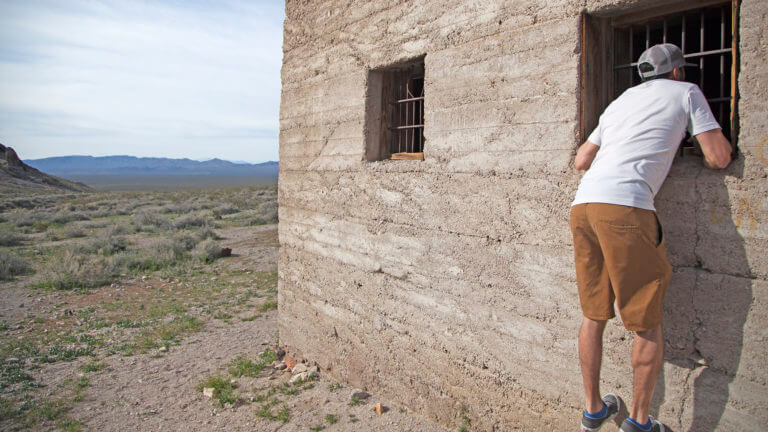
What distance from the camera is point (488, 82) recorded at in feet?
10.9

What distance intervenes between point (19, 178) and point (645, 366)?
171 feet

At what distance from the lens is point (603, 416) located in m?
2.65

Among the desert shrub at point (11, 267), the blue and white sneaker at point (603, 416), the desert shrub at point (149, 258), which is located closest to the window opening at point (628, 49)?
the blue and white sneaker at point (603, 416)

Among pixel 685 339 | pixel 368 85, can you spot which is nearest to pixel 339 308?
pixel 368 85

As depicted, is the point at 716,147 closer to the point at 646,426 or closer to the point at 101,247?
the point at 646,426

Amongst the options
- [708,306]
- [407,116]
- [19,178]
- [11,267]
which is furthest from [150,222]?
[19,178]

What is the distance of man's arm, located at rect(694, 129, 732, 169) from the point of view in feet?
7.47

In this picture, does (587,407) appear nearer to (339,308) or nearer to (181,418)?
(339,308)

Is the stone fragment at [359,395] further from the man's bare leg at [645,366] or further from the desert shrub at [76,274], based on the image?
the desert shrub at [76,274]

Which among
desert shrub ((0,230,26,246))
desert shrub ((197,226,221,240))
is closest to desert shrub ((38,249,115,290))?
desert shrub ((197,226,221,240))

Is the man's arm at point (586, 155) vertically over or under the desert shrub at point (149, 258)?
over

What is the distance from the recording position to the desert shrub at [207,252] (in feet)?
38.9

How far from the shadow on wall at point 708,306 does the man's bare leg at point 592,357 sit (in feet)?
1.14

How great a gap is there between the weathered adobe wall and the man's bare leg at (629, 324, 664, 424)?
0.25 meters
